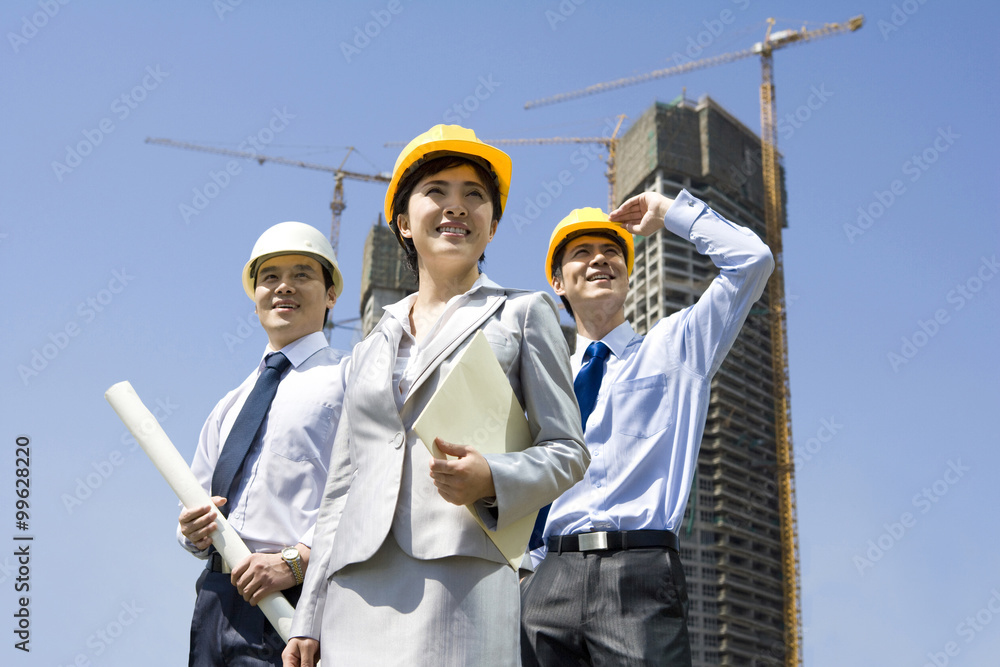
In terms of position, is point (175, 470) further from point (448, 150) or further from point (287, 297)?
point (448, 150)

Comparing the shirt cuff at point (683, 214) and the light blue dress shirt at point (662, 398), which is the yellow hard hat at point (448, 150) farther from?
the shirt cuff at point (683, 214)

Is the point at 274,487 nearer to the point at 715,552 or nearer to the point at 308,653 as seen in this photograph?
the point at 308,653

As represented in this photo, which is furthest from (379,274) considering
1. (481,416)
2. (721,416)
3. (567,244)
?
(481,416)

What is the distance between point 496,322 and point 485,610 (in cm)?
90

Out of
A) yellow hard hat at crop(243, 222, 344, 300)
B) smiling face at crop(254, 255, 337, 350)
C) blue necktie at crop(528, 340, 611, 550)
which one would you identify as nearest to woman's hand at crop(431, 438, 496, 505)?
blue necktie at crop(528, 340, 611, 550)

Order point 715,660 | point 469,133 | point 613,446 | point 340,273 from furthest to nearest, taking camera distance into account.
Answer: point 715,660 < point 340,273 < point 613,446 < point 469,133

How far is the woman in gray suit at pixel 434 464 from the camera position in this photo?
2824mm

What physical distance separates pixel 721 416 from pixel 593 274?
270ft

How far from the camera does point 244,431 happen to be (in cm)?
450

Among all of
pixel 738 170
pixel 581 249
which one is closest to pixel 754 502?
pixel 738 170

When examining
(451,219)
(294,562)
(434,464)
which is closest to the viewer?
→ (434,464)

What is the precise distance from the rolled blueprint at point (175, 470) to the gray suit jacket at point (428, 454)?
83 cm

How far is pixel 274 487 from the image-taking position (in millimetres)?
4371

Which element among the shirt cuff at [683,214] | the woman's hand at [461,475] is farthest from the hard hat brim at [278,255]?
the woman's hand at [461,475]
